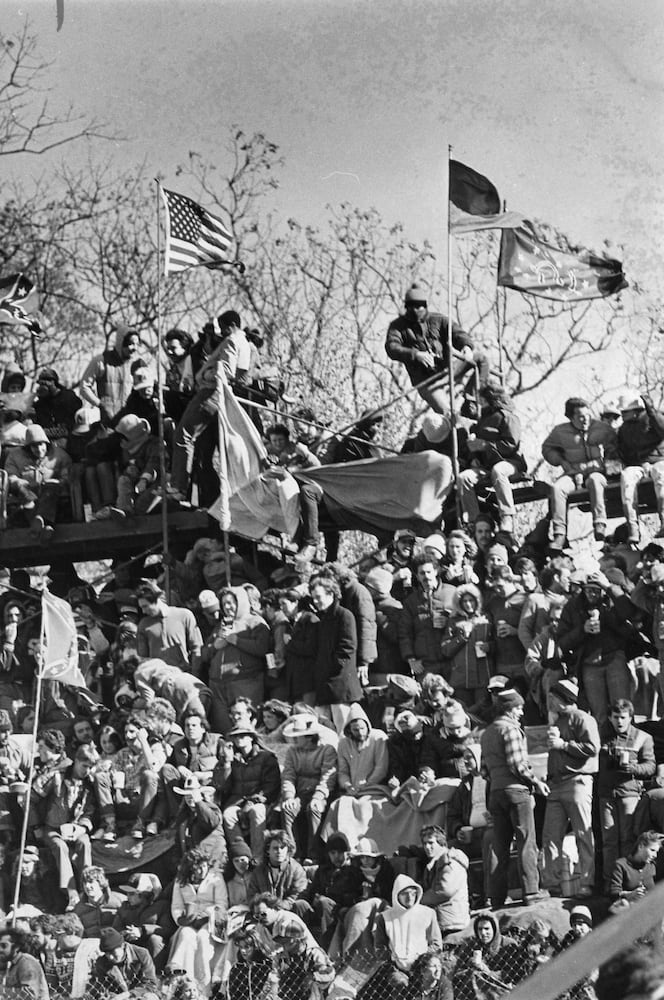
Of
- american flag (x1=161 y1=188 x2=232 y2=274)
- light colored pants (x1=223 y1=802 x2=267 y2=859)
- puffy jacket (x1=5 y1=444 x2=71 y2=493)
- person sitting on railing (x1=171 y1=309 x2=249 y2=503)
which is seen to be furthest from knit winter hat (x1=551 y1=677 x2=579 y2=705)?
american flag (x1=161 y1=188 x2=232 y2=274)

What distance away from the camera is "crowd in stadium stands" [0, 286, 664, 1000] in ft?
37.2

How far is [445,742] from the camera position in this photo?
11977 millimetres

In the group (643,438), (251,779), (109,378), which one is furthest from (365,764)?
(109,378)

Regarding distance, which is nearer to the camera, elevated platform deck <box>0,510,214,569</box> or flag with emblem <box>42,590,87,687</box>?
flag with emblem <box>42,590,87,687</box>

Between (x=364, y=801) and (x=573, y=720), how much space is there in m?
1.44

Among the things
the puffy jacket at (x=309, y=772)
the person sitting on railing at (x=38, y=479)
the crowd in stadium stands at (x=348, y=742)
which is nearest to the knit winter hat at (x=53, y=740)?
the crowd in stadium stands at (x=348, y=742)

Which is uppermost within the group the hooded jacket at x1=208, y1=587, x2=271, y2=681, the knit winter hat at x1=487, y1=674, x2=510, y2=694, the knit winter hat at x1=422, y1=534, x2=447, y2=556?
the knit winter hat at x1=422, y1=534, x2=447, y2=556

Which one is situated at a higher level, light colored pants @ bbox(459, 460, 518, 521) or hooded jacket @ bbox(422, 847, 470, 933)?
light colored pants @ bbox(459, 460, 518, 521)

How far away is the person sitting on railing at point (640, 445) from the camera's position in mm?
14234

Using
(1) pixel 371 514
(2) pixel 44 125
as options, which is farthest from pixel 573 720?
(2) pixel 44 125

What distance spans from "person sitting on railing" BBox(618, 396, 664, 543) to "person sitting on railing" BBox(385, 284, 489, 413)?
5.32ft

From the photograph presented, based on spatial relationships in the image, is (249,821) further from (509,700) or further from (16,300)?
(16,300)

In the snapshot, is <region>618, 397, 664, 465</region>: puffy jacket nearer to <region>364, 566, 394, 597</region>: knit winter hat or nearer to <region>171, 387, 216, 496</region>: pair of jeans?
<region>364, 566, 394, 597</region>: knit winter hat

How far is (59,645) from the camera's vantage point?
14.5 meters
